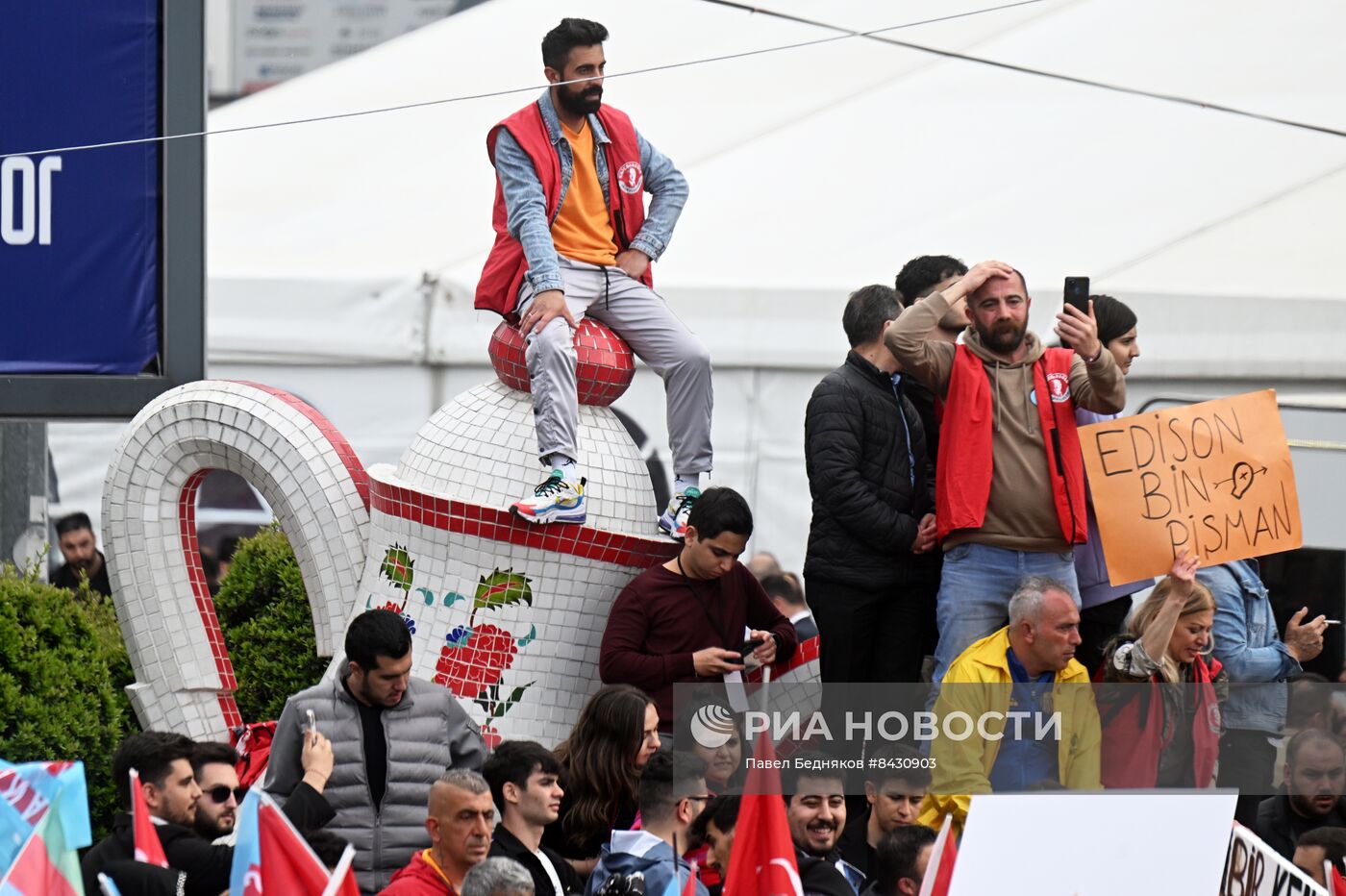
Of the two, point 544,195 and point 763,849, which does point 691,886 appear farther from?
point 544,195

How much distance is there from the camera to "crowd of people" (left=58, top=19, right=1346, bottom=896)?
5945 mm

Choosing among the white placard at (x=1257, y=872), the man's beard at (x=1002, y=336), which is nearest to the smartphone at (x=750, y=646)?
the man's beard at (x=1002, y=336)

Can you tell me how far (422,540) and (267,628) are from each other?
4.22 ft

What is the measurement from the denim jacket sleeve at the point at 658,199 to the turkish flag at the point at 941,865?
2.32 meters

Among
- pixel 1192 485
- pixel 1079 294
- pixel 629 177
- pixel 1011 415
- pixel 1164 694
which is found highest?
pixel 629 177

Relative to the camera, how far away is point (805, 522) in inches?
469

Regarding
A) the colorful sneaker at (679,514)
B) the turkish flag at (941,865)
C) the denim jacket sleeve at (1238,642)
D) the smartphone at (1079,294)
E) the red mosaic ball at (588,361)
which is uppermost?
the smartphone at (1079,294)

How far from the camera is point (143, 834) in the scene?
5.26m

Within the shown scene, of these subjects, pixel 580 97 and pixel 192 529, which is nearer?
pixel 580 97

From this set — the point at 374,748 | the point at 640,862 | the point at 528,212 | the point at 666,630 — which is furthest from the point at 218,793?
the point at 528,212

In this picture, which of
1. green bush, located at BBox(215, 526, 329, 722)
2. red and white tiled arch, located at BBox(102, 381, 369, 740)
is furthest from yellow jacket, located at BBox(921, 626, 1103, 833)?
green bush, located at BBox(215, 526, 329, 722)

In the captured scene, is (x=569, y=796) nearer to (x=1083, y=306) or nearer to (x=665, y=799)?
(x=665, y=799)

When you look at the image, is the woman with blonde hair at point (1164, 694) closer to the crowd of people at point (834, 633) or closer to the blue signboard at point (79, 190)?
the crowd of people at point (834, 633)

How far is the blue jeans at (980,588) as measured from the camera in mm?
6508
